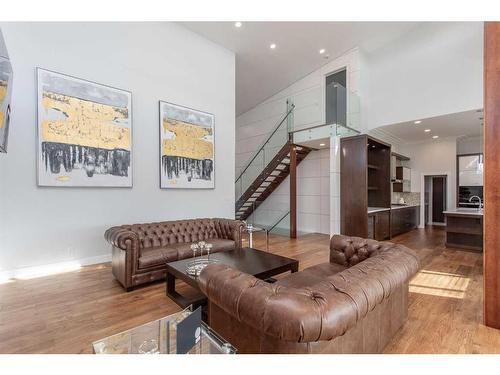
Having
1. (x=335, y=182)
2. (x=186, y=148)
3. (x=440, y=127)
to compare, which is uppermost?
(x=440, y=127)

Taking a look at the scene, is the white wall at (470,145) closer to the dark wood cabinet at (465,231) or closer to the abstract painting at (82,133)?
the dark wood cabinet at (465,231)

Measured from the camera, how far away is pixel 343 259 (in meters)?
2.88

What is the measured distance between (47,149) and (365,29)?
7454 mm

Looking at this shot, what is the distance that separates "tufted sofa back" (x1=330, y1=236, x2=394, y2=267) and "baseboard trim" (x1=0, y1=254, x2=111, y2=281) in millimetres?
3967

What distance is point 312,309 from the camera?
1.25m

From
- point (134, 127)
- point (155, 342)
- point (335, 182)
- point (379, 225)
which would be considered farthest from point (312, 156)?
point (155, 342)

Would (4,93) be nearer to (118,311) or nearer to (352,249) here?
(118,311)

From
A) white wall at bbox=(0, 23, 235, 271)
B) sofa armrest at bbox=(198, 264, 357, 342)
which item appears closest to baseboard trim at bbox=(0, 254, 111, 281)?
white wall at bbox=(0, 23, 235, 271)

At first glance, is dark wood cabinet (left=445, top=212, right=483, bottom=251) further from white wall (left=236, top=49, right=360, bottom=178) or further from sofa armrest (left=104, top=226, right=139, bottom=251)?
sofa armrest (left=104, top=226, right=139, bottom=251)

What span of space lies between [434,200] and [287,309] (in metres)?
10.7

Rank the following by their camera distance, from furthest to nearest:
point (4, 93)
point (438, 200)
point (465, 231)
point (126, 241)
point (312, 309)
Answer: point (438, 200), point (465, 231), point (126, 241), point (4, 93), point (312, 309)

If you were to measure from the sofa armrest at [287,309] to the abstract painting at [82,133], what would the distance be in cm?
382
